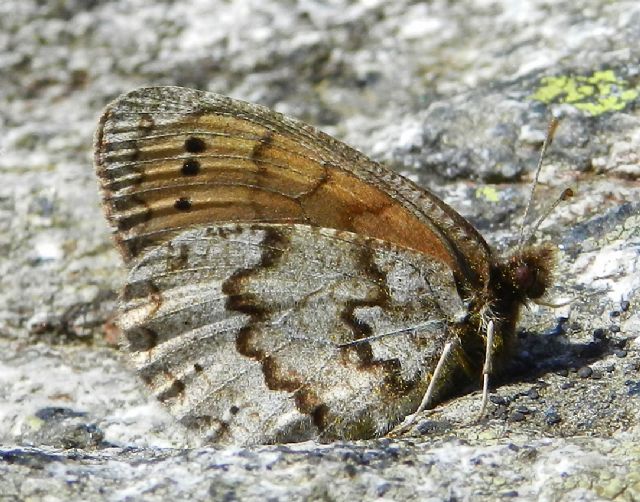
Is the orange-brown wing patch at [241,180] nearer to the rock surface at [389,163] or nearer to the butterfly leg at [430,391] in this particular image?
the butterfly leg at [430,391]

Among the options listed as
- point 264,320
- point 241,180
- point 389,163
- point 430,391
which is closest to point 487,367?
point 430,391

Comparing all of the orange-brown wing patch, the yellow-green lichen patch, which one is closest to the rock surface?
the yellow-green lichen patch

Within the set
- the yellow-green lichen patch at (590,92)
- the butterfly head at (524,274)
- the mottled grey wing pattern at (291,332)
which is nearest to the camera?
the mottled grey wing pattern at (291,332)

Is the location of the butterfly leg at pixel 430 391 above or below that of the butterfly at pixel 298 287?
below

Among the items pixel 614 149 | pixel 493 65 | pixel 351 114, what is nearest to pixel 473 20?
pixel 493 65

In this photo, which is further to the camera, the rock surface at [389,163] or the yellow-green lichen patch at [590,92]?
the yellow-green lichen patch at [590,92]

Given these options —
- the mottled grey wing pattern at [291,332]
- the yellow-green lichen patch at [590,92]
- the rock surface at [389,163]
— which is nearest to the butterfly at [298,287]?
the mottled grey wing pattern at [291,332]

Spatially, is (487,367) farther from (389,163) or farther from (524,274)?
(389,163)

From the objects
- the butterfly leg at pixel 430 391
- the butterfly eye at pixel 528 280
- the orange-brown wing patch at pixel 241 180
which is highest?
the orange-brown wing patch at pixel 241 180

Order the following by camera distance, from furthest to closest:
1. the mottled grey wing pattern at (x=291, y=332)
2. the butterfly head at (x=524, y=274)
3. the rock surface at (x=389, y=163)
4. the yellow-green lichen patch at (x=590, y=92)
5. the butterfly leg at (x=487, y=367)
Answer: the yellow-green lichen patch at (x=590, y=92)
the butterfly head at (x=524, y=274)
the mottled grey wing pattern at (x=291, y=332)
the butterfly leg at (x=487, y=367)
the rock surface at (x=389, y=163)
